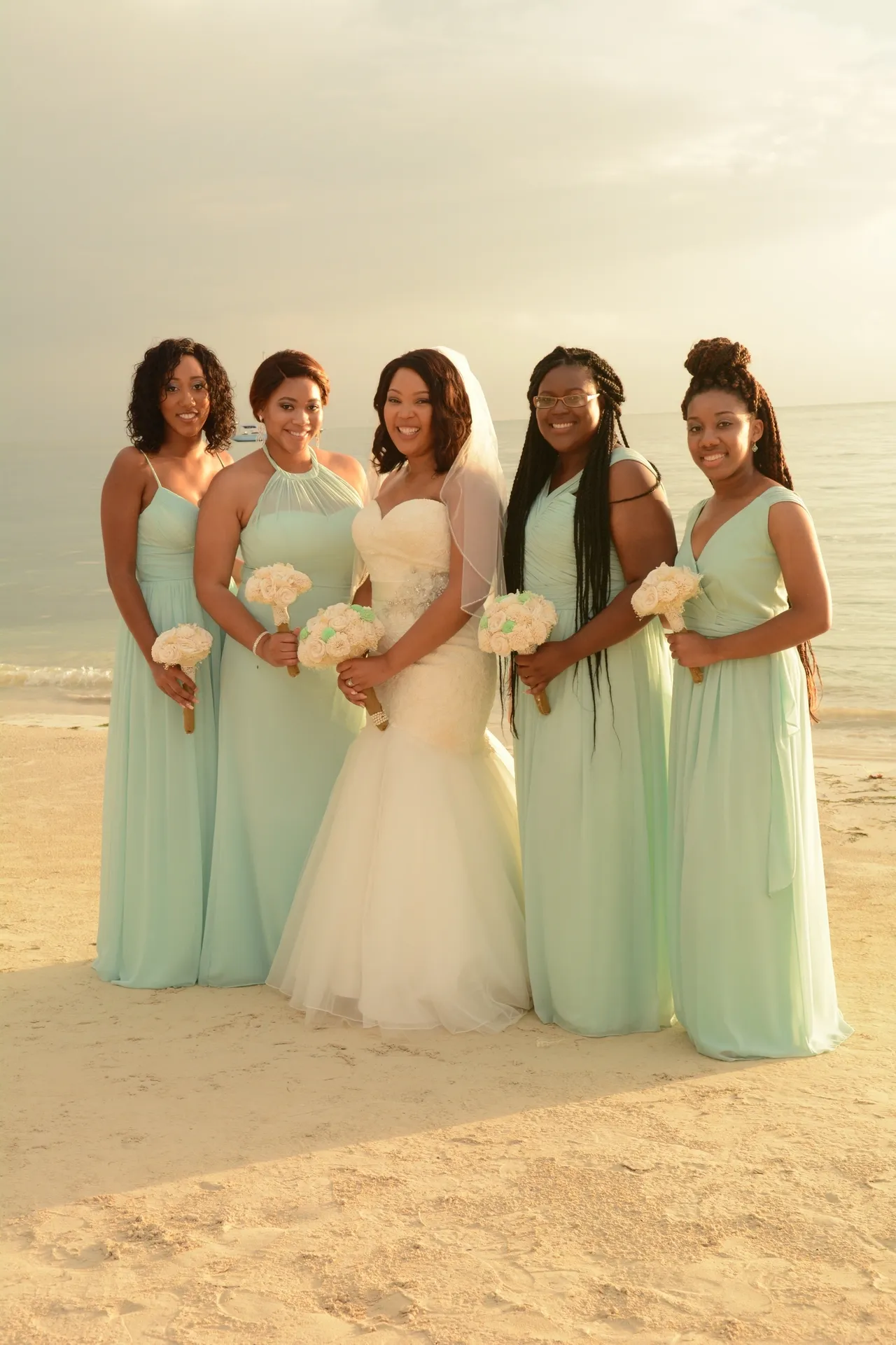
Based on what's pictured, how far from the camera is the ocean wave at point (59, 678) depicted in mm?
18312

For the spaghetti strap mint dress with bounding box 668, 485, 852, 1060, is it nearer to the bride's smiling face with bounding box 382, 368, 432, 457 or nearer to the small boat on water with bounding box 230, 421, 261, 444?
the bride's smiling face with bounding box 382, 368, 432, 457

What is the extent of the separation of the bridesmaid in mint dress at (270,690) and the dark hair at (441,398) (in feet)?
1.88

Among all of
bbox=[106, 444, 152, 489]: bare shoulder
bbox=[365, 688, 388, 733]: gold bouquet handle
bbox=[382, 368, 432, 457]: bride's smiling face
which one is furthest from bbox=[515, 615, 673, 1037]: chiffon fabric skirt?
bbox=[106, 444, 152, 489]: bare shoulder

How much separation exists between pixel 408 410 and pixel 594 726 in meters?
1.54

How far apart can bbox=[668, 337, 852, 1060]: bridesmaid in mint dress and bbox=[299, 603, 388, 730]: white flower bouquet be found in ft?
4.27

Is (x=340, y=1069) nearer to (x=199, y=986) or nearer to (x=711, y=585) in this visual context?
(x=199, y=986)

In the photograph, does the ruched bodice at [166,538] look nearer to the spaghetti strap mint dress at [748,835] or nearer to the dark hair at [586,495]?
the dark hair at [586,495]

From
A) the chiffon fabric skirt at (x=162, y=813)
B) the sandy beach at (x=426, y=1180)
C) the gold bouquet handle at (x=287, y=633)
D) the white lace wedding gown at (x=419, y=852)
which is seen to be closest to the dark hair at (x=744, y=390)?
the white lace wedding gown at (x=419, y=852)

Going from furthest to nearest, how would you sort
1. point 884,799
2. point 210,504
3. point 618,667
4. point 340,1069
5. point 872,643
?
point 872,643 → point 884,799 → point 210,504 → point 618,667 → point 340,1069

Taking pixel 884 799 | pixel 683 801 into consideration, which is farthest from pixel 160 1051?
pixel 884 799

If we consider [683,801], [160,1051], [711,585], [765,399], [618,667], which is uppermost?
[765,399]

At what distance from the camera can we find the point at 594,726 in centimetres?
525

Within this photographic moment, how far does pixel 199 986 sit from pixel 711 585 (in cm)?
308

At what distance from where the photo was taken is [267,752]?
603cm
